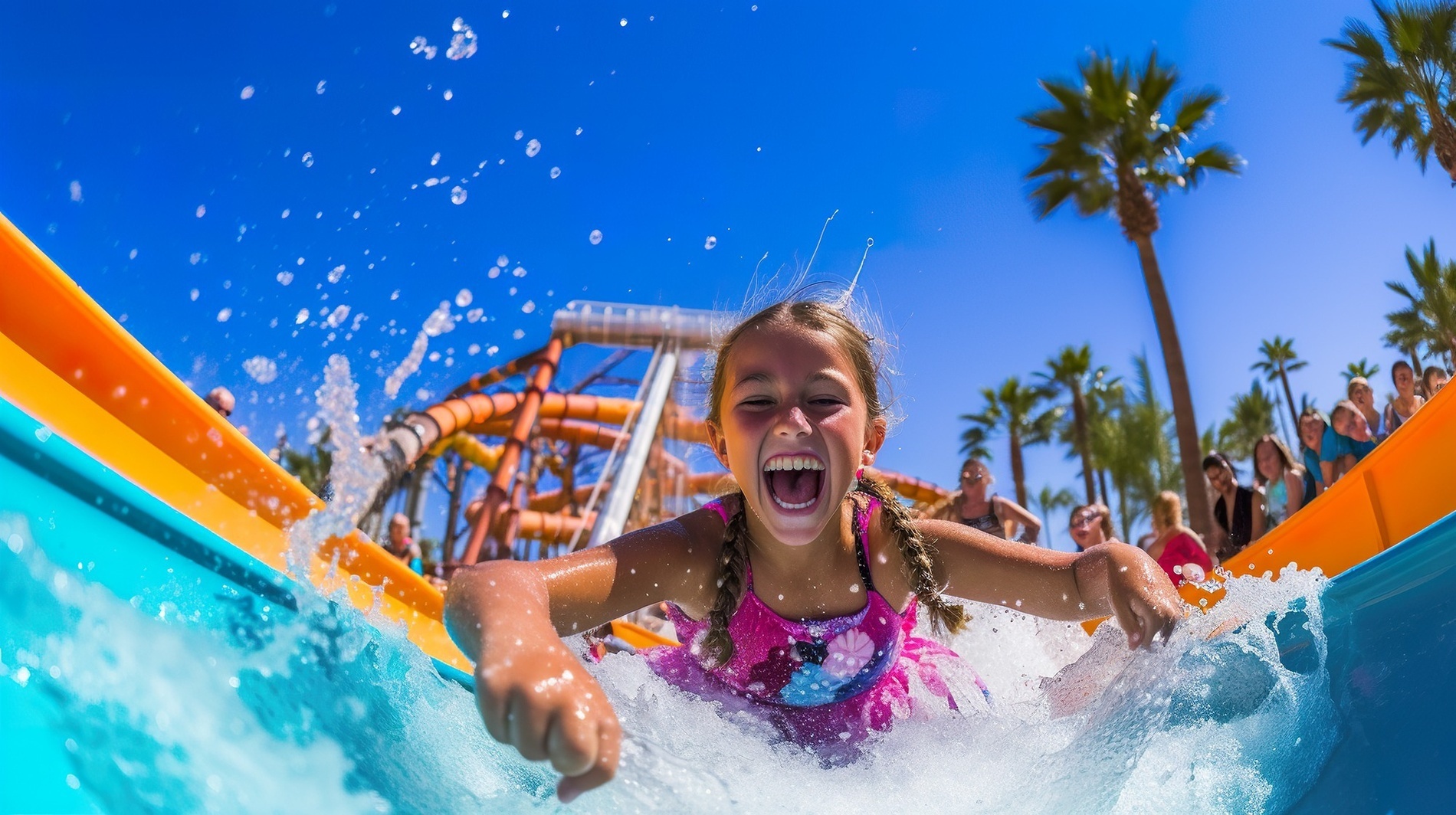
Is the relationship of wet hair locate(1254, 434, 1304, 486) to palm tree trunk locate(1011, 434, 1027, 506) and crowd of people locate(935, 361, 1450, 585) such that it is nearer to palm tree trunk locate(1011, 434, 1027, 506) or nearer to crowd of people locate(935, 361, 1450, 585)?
crowd of people locate(935, 361, 1450, 585)

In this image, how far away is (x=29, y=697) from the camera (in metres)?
1.02

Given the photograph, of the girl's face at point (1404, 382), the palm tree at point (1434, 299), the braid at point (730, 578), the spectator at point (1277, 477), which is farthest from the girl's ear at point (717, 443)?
the palm tree at point (1434, 299)

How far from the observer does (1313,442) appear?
5.30 metres

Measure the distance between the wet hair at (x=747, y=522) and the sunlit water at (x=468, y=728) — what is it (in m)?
0.27

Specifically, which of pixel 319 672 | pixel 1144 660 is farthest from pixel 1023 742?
pixel 319 672

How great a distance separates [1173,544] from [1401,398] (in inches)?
67.6

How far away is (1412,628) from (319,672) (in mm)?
1879

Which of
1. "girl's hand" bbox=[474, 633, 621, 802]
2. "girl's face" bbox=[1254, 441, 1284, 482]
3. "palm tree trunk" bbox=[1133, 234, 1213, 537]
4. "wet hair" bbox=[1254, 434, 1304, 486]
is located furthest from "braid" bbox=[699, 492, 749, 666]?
"palm tree trunk" bbox=[1133, 234, 1213, 537]

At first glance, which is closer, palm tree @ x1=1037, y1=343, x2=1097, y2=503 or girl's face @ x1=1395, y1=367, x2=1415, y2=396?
girl's face @ x1=1395, y1=367, x2=1415, y2=396

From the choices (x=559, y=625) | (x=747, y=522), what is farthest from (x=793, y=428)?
(x=559, y=625)

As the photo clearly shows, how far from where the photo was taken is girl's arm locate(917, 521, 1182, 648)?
1.63 m

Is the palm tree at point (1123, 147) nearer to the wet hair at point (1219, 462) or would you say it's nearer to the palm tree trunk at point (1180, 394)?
the palm tree trunk at point (1180, 394)

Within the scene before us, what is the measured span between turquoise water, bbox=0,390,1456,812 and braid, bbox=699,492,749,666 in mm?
270

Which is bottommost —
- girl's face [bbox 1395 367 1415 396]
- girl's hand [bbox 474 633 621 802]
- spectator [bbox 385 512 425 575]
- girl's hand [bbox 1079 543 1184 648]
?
girl's hand [bbox 474 633 621 802]
